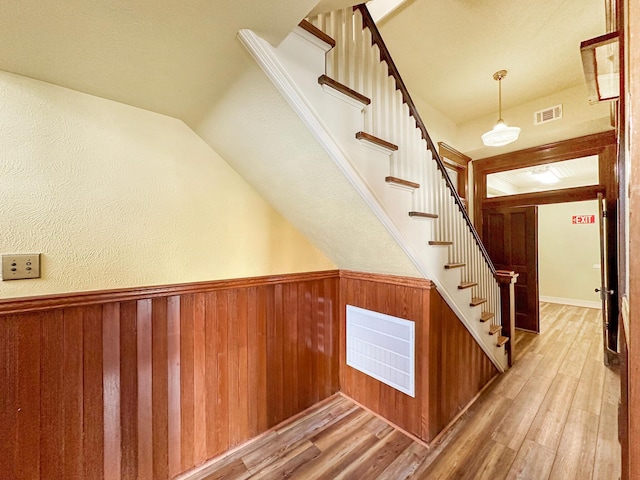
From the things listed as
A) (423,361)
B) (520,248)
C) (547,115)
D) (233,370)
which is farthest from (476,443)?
(547,115)

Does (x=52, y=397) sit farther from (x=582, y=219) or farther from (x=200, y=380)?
(x=582, y=219)

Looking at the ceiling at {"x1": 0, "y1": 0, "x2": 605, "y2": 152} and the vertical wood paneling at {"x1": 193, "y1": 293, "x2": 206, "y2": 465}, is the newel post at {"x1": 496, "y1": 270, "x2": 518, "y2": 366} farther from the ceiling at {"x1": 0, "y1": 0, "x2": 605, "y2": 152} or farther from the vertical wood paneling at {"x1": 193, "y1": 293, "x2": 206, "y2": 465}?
the vertical wood paneling at {"x1": 193, "y1": 293, "x2": 206, "y2": 465}

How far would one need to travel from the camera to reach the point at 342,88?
1171 millimetres

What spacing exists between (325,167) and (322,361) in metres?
1.75

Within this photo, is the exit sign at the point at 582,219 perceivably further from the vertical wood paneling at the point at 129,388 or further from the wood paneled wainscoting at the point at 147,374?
the vertical wood paneling at the point at 129,388

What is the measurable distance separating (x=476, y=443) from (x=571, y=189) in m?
3.14

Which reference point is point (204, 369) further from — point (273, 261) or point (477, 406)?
point (477, 406)

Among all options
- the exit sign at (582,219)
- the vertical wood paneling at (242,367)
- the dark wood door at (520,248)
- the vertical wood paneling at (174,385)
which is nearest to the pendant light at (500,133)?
the dark wood door at (520,248)

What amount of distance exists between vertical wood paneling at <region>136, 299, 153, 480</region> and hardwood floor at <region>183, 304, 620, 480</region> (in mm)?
293

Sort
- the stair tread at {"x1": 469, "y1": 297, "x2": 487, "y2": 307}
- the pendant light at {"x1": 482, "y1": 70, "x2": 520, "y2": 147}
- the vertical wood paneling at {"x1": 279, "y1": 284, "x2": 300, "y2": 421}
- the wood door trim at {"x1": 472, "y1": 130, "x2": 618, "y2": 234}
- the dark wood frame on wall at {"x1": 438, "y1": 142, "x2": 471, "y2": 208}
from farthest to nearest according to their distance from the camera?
1. the dark wood frame on wall at {"x1": 438, "y1": 142, "x2": 471, "y2": 208}
2. the wood door trim at {"x1": 472, "y1": 130, "x2": 618, "y2": 234}
3. the pendant light at {"x1": 482, "y1": 70, "x2": 520, "y2": 147}
4. the stair tread at {"x1": 469, "y1": 297, "x2": 487, "y2": 307}
5. the vertical wood paneling at {"x1": 279, "y1": 284, "x2": 300, "y2": 421}

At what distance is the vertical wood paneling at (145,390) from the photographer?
143 centimetres

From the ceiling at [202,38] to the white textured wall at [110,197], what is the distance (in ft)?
0.44

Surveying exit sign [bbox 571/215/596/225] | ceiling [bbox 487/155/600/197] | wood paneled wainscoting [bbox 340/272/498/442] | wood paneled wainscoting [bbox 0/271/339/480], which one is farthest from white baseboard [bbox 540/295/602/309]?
wood paneled wainscoting [bbox 0/271/339/480]

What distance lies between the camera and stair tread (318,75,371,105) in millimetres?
1109
